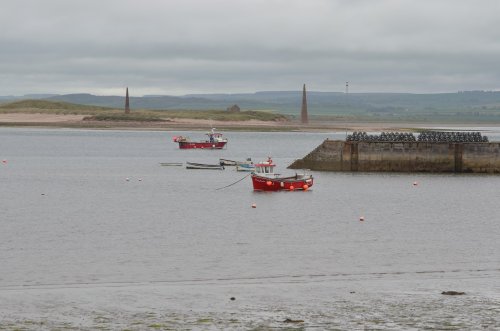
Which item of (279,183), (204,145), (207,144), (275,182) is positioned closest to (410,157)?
(279,183)

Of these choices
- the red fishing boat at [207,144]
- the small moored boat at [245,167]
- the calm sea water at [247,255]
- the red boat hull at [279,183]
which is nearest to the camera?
the calm sea water at [247,255]

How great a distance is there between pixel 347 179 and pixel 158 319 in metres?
53.4

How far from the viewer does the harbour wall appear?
80625 mm

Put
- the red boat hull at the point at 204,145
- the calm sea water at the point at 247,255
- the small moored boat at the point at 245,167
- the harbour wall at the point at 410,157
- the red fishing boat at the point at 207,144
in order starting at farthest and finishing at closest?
the red boat hull at the point at 204,145, the red fishing boat at the point at 207,144, the small moored boat at the point at 245,167, the harbour wall at the point at 410,157, the calm sea water at the point at 247,255

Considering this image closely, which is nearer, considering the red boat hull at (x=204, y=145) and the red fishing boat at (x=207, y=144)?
the red fishing boat at (x=207, y=144)

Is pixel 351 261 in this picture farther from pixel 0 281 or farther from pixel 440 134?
pixel 440 134

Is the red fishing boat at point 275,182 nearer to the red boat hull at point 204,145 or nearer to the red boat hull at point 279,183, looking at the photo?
the red boat hull at point 279,183

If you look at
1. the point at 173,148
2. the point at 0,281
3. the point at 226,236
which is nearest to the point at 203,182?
the point at 226,236

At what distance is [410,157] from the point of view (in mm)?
81125

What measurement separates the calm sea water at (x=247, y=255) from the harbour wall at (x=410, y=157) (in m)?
3.58

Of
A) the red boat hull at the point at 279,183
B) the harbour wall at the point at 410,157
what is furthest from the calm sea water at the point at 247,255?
the harbour wall at the point at 410,157

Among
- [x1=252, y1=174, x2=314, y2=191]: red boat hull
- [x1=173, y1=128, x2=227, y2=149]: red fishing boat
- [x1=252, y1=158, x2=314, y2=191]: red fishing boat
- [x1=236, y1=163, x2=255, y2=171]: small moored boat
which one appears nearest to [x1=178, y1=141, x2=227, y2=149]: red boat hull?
[x1=173, y1=128, x2=227, y2=149]: red fishing boat

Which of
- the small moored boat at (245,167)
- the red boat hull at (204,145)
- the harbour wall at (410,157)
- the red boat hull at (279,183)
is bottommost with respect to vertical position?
the red boat hull at (204,145)

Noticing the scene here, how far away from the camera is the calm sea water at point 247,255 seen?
2684 cm
